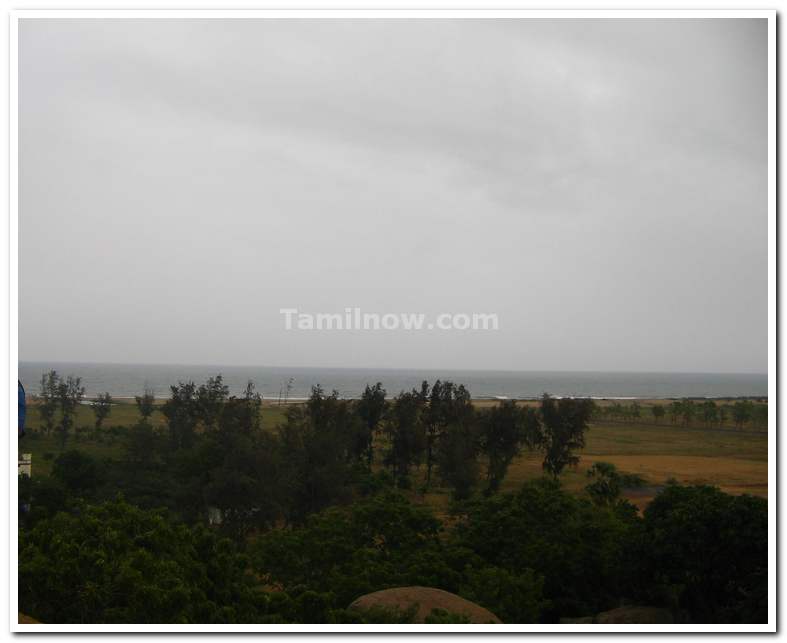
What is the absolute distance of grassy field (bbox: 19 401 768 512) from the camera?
8.61 meters

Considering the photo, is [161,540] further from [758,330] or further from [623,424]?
[623,424]

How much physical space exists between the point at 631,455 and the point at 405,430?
6.08 meters

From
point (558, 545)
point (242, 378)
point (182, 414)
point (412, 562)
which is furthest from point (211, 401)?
point (242, 378)

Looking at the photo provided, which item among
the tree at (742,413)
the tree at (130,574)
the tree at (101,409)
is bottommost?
the tree at (130,574)

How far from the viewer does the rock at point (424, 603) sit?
498cm

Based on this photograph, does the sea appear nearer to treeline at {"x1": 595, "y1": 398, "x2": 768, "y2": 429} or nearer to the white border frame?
the white border frame

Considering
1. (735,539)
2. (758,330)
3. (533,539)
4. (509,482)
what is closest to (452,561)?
(533,539)

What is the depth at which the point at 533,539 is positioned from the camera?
23.1 ft

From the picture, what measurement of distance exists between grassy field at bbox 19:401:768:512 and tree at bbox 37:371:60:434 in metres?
0.15

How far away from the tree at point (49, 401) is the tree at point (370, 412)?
470 centimetres

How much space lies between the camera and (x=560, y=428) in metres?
11.9

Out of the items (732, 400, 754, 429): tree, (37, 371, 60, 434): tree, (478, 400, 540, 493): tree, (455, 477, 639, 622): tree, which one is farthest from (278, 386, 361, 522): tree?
(732, 400, 754, 429): tree
